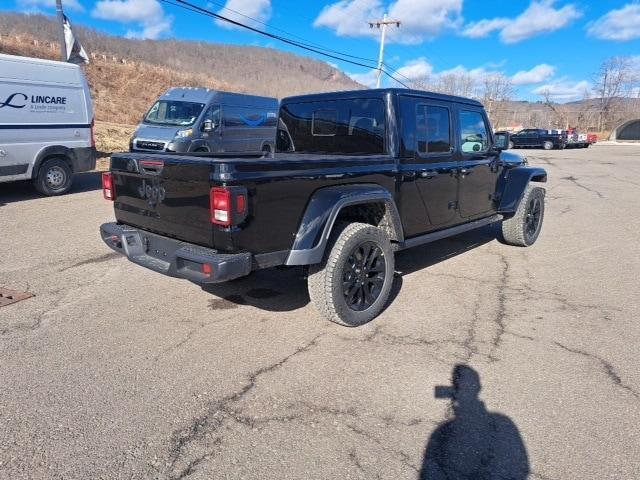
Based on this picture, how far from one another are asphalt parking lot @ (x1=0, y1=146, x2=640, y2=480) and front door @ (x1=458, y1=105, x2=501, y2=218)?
0.82 meters

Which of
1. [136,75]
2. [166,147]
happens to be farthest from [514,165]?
[136,75]

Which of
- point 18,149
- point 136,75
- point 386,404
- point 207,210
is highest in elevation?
point 136,75

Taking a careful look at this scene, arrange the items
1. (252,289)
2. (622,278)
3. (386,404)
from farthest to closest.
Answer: (622,278) → (252,289) → (386,404)

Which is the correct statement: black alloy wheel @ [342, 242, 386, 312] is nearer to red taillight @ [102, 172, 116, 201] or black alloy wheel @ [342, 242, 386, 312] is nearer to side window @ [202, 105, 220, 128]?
red taillight @ [102, 172, 116, 201]

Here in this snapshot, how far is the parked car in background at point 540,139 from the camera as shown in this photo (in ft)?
109

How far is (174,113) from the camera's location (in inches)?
551

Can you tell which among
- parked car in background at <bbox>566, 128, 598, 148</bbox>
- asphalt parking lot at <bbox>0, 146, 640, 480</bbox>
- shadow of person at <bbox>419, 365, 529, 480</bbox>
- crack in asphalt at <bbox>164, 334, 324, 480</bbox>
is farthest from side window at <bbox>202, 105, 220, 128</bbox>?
parked car in background at <bbox>566, 128, 598, 148</bbox>

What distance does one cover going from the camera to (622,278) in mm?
5426

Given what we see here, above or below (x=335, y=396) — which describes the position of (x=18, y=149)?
above

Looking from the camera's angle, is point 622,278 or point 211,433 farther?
point 622,278

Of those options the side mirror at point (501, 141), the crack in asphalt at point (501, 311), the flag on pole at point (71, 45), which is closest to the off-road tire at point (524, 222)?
the crack in asphalt at point (501, 311)

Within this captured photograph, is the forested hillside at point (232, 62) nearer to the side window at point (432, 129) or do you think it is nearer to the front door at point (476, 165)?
the front door at point (476, 165)

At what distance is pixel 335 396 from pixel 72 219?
6.39 meters

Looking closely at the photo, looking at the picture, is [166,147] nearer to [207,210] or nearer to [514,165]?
[514,165]
